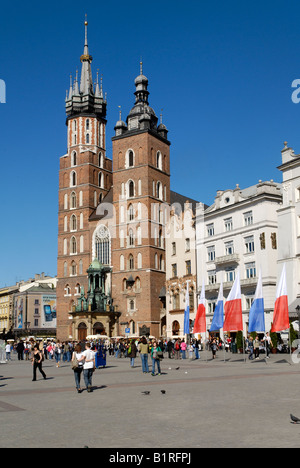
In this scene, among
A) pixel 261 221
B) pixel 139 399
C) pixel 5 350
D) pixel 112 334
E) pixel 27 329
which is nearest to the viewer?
pixel 139 399

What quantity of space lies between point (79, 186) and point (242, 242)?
3153 cm

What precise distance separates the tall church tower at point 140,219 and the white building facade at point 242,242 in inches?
401

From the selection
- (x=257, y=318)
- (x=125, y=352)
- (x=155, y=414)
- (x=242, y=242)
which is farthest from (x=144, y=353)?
(x=242, y=242)

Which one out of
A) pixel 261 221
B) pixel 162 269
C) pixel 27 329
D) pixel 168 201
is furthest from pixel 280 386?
pixel 27 329

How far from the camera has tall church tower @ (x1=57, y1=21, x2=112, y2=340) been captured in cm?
7475

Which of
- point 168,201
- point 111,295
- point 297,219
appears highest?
point 168,201

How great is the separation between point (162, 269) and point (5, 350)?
94.3ft

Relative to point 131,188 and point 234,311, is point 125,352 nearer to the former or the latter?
point 234,311

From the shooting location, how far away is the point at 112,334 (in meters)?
69.2

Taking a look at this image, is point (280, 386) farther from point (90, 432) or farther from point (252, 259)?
point (252, 259)

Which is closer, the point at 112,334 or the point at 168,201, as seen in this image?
the point at 112,334

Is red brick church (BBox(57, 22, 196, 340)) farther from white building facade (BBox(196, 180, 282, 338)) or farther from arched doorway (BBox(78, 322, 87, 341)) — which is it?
white building facade (BBox(196, 180, 282, 338))

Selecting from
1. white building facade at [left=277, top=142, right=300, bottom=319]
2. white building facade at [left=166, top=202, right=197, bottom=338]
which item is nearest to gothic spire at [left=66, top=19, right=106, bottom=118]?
white building facade at [left=166, top=202, right=197, bottom=338]

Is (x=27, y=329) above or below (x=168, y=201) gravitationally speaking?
→ below
